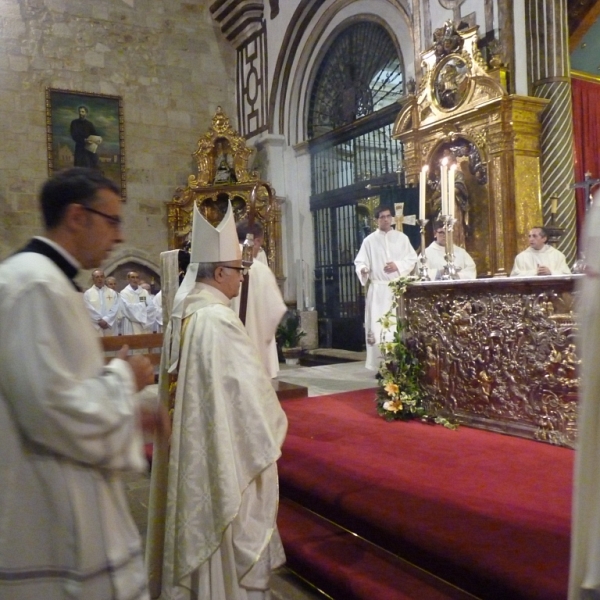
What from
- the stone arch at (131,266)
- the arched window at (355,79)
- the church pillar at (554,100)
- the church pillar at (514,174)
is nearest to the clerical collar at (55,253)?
the church pillar at (514,174)

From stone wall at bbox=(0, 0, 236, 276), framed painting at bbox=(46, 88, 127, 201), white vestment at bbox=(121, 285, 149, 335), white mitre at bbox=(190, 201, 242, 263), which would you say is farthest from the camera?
framed painting at bbox=(46, 88, 127, 201)

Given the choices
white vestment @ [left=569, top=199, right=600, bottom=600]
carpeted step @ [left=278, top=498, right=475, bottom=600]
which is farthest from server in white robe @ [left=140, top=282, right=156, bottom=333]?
white vestment @ [left=569, top=199, right=600, bottom=600]

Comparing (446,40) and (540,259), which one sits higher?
(446,40)

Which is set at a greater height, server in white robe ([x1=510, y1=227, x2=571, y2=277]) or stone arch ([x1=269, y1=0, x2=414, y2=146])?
stone arch ([x1=269, y1=0, x2=414, y2=146])

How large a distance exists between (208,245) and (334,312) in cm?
904

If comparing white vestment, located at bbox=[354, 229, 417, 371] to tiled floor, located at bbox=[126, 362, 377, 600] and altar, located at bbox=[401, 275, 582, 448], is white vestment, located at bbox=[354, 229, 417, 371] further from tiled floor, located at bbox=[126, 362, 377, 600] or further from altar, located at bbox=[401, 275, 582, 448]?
altar, located at bbox=[401, 275, 582, 448]

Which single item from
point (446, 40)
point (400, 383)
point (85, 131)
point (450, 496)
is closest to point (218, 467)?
point (450, 496)

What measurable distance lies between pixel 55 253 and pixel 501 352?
10.7ft

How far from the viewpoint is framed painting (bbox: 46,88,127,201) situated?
11914 millimetres

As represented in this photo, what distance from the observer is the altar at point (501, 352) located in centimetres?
372

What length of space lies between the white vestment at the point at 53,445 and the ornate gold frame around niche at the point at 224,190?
10316mm

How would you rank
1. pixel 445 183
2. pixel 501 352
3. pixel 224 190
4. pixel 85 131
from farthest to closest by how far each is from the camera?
pixel 85 131
pixel 224 190
pixel 445 183
pixel 501 352

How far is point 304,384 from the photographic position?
285 inches

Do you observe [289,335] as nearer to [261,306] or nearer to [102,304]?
[102,304]
